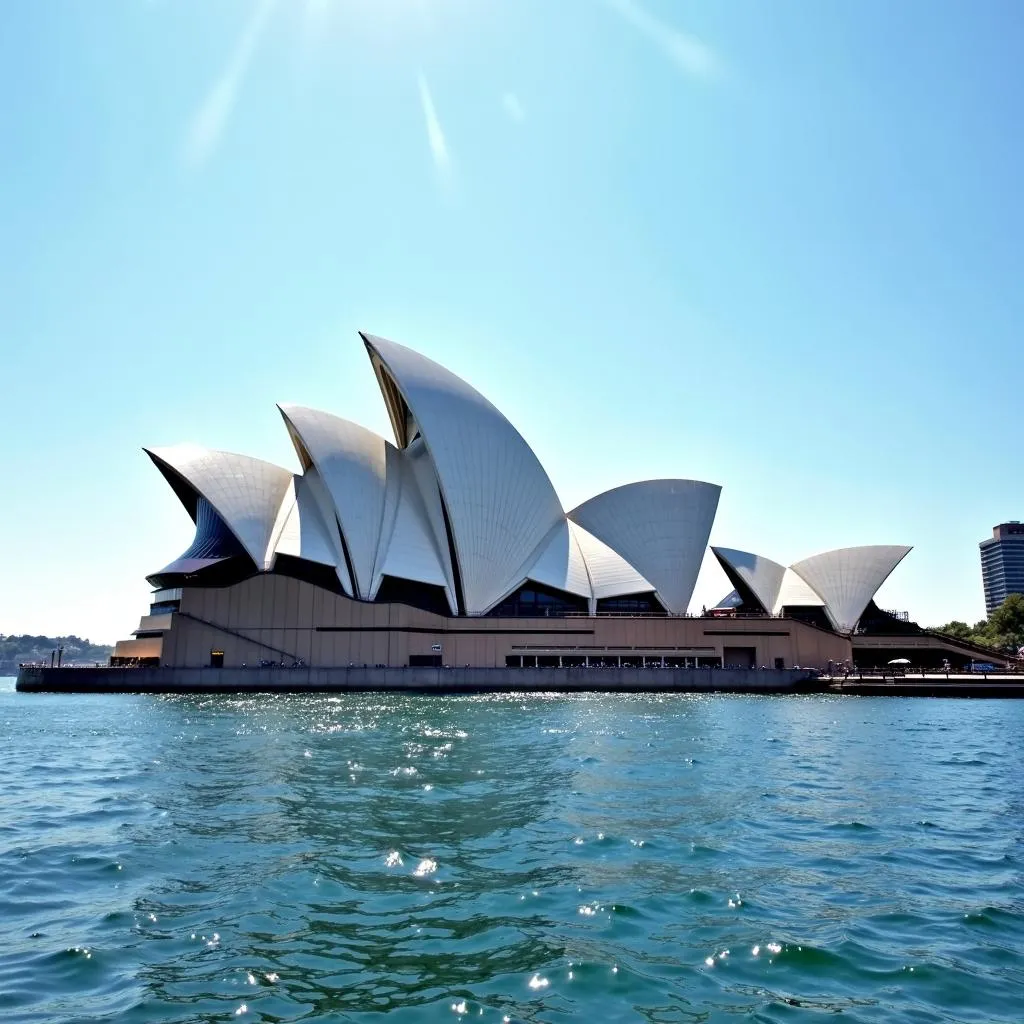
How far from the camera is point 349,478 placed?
4684 centimetres

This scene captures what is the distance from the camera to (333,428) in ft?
157

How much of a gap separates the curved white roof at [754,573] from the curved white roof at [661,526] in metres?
3.67

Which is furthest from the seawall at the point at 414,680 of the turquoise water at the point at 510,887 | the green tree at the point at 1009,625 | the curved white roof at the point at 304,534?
the green tree at the point at 1009,625

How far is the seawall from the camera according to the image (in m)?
43.2

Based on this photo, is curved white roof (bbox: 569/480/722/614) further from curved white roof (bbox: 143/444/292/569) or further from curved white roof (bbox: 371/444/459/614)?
curved white roof (bbox: 143/444/292/569)

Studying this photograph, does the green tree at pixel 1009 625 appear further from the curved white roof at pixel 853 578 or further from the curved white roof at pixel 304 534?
the curved white roof at pixel 304 534

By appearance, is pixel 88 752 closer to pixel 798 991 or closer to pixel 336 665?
pixel 798 991

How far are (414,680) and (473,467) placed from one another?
1319 cm

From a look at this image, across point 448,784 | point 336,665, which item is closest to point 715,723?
point 448,784

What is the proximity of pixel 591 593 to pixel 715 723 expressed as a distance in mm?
27737

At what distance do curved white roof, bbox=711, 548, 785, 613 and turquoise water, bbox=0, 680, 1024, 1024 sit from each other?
42.1m

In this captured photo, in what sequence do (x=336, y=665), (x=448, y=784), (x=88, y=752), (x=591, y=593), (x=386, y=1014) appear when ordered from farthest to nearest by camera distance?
(x=591, y=593), (x=336, y=665), (x=88, y=752), (x=448, y=784), (x=386, y=1014)

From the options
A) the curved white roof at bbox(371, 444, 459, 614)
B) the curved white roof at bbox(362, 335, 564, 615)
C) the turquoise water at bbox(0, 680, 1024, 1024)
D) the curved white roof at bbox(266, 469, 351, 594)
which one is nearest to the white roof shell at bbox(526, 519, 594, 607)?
the curved white roof at bbox(362, 335, 564, 615)

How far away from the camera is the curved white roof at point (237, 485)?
46750 millimetres
